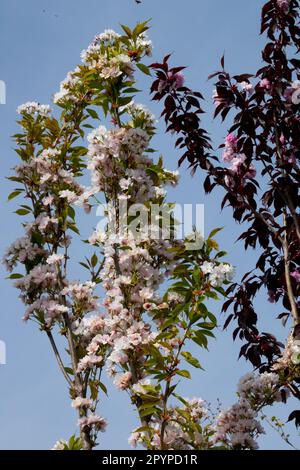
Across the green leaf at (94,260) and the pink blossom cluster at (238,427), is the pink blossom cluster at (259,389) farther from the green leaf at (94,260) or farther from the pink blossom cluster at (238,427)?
the green leaf at (94,260)

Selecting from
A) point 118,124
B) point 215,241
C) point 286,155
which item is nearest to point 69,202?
point 118,124

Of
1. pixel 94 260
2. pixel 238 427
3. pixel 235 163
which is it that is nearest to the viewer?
pixel 238 427

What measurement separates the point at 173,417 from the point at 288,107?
2.52 m

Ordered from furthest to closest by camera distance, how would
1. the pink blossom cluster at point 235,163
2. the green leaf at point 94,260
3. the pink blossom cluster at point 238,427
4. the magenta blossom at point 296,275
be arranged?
the green leaf at point 94,260, the pink blossom cluster at point 235,163, the magenta blossom at point 296,275, the pink blossom cluster at point 238,427

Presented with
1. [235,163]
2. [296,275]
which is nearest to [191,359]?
[296,275]

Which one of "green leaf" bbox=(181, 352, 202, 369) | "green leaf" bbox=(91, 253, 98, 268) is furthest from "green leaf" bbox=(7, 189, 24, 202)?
"green leaf" bbox=(181, 352, 202, 369)

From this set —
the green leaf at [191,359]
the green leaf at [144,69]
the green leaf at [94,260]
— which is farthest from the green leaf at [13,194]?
the green leaf at [191,359]

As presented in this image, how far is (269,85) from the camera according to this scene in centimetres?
508

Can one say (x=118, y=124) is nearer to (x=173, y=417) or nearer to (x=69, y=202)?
(x=69, y=202)

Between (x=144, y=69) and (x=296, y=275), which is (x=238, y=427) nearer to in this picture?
(x=296, y=275)

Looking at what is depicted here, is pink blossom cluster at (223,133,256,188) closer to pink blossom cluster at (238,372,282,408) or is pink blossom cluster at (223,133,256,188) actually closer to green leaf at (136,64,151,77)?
green leaf at (136,64,151,77)

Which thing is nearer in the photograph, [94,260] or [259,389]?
[259,389]

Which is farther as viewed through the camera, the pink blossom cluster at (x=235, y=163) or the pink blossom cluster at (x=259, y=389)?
the pink blossom cluster at (x=235, y=163)

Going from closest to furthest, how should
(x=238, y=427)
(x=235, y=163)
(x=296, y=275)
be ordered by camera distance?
(x=238, y=427) → (x=296, y=275) → (x=235, y=163)
